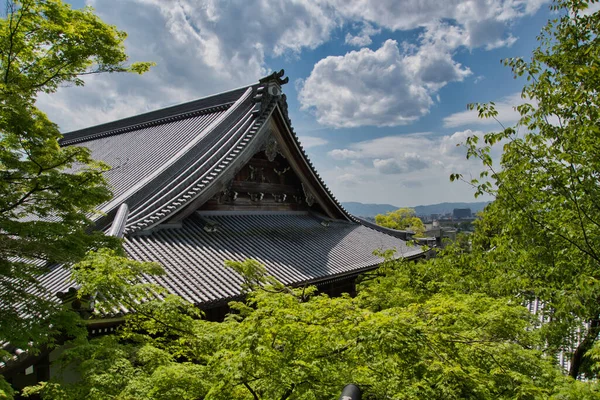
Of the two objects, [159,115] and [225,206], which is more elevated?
[159,115]

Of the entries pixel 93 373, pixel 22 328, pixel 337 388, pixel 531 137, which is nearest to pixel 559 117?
pixel 531 137

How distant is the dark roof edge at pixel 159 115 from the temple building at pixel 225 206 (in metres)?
0.06

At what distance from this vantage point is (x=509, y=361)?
3.55 meters

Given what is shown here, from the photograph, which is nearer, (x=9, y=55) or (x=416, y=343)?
(x=416, y=343)

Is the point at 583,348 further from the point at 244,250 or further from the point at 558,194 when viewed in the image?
the point at 244,250

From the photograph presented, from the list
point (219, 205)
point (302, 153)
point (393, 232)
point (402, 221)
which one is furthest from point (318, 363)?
point (402, 221)

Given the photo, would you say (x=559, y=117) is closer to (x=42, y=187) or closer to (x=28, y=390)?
(x=42, y=187)

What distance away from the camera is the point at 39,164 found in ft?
14.1

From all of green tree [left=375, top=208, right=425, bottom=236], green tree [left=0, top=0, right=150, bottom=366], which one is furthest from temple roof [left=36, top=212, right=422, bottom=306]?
green tree [left=375, top=208, right=425, bottom=236]

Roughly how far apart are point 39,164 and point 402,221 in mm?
46237

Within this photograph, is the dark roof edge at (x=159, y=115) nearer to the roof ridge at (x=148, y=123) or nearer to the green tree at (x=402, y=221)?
the roof ridge at (x=148, y=123)

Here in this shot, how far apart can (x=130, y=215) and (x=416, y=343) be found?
749 centimetres

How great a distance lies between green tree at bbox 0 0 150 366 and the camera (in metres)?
3.90

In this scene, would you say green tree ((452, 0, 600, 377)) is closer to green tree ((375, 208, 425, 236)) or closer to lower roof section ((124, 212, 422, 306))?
lower roof section ((124, 212, 422, 306))
